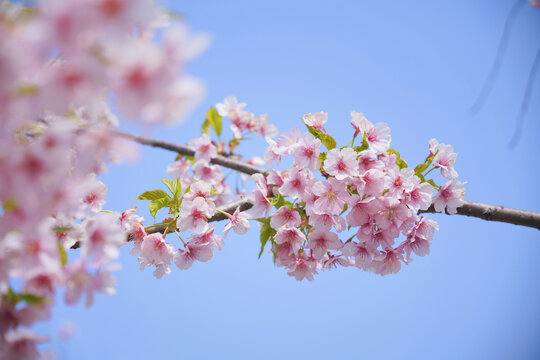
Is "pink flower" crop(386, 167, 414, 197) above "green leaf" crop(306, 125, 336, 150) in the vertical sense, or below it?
below

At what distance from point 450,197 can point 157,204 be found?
1465 millimetres

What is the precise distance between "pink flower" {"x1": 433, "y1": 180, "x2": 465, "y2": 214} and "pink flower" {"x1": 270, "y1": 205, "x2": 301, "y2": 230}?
714 mm

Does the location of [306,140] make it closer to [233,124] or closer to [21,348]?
[21,348]

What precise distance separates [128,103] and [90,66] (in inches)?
3.1

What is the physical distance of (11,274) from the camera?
708mm

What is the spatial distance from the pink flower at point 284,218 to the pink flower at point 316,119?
438mm

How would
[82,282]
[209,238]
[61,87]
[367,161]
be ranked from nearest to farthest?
[61,87], [82,282], [367,161], [209,238]

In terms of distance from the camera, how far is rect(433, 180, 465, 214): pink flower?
59.1 inches

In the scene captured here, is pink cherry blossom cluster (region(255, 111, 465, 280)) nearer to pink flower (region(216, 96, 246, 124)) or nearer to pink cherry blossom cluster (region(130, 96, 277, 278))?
pink cherry blossom cluster (region(130, 96, 277, 278))

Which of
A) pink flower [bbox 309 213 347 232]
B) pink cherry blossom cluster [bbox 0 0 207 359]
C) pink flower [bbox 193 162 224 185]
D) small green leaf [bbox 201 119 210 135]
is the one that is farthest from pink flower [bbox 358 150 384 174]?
small green leaf [bbox 201 119 210 135]

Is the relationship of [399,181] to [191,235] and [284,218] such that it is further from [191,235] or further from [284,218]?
[191,235]

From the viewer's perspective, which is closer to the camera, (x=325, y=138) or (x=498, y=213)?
(x=325, y=138)

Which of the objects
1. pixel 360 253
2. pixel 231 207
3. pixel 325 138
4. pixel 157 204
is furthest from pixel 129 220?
pixel 360 253

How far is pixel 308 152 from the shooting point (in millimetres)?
1457
